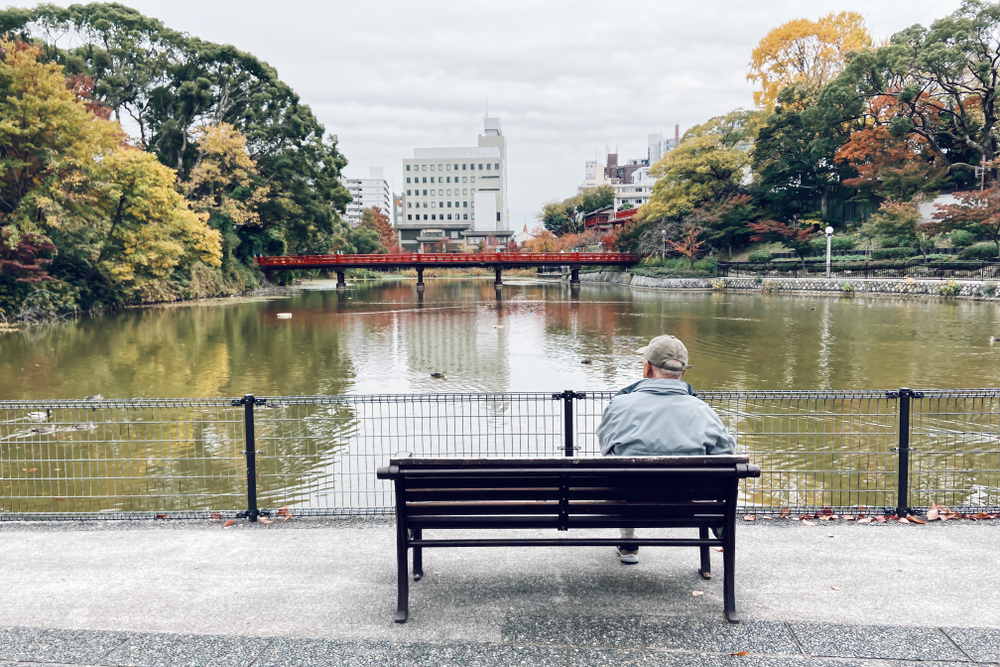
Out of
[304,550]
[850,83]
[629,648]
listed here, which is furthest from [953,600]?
[850,83]

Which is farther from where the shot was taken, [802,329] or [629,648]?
[802,329]

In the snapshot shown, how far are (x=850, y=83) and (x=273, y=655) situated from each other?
57187mm

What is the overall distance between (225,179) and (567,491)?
1876 inches

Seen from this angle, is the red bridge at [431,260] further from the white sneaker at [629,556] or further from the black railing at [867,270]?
the white sneaker at [629,556]

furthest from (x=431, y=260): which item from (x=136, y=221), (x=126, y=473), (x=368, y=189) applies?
(x=368, y=189)

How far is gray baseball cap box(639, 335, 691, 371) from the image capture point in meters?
3.89

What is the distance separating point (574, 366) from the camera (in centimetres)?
1748

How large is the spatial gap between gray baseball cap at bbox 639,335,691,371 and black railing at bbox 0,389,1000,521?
4.09 feet

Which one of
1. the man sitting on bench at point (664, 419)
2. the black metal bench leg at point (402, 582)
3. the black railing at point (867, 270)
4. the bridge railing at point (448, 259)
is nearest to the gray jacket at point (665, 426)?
the man sitting on bench at point (664, 419)

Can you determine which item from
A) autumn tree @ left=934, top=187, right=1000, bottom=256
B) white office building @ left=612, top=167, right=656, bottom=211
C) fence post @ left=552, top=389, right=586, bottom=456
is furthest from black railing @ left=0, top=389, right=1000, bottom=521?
white office building @ left=612, top=167, right=656, bottom=211

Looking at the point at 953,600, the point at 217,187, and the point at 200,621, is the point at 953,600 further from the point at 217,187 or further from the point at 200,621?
the point at 217,187

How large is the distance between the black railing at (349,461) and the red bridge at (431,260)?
147 feet

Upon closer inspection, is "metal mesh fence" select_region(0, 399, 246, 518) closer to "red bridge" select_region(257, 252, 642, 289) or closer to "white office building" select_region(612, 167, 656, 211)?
"red bridge" select_region(257, 252, 642, 289)

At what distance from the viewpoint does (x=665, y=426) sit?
3.85 meters
